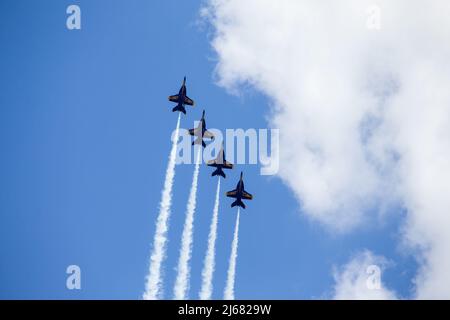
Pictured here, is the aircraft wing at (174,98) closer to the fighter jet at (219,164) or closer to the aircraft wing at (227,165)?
the fighter jet at (219,164)

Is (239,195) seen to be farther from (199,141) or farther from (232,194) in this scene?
(199,141)

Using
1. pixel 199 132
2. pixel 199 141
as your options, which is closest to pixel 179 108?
pixel 199 132

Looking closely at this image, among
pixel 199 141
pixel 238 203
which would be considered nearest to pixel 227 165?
pixel 199 141

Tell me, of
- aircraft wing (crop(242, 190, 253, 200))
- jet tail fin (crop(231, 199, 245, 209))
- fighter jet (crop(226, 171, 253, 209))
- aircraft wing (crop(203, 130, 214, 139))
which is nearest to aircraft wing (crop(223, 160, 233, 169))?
fighter jet (crop(226, 171, 253, 209))

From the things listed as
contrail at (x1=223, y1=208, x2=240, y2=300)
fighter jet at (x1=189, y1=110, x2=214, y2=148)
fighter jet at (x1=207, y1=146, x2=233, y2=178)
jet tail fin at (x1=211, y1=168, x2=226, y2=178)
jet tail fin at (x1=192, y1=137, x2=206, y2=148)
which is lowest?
contrail at (x1=223, y1=208, x2=240, y2=300)

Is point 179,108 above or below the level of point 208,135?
above

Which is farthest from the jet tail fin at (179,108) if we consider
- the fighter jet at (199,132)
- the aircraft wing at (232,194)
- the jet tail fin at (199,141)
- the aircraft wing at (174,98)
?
the aircraft wing at (232,194)

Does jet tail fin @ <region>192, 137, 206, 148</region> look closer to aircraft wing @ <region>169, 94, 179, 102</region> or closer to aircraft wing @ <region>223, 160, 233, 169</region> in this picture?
aircraft wing @ <region>223, 160, 233, 169</region>

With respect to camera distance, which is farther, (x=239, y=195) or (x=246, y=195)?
(x=246, y=195)
